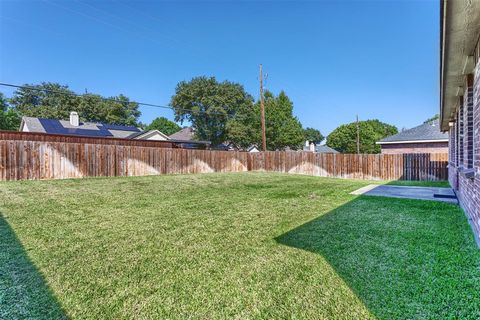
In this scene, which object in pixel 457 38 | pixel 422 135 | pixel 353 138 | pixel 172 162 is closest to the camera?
pixel 457 38

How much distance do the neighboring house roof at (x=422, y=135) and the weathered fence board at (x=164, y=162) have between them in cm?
978

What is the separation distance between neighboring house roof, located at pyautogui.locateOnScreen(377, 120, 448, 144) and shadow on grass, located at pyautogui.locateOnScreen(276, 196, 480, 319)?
61.8 ft

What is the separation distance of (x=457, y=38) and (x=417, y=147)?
21417mm

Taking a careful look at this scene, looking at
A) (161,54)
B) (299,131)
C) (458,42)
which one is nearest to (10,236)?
(458,42)

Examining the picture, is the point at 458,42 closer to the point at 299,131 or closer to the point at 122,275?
the point at 122,275

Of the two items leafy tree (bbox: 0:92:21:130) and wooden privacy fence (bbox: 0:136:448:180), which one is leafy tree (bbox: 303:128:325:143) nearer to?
wooden privacy fence (bbox: 0:136:448:180)

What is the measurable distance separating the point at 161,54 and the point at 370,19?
→ 45.7 feet

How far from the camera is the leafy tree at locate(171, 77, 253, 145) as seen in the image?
109ft

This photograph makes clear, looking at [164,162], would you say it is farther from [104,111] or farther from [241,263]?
[104,111]

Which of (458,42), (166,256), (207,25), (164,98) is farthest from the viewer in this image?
(164,98)

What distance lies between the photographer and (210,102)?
3303 cm

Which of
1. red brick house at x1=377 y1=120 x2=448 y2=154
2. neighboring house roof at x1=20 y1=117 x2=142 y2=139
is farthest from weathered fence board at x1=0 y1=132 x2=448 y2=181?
red brick house at x1=377 y1=120 x2=448 y2=154

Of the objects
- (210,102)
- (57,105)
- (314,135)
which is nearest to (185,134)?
(210,102)

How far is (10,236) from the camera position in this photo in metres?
3.52
